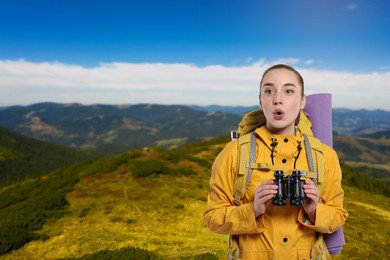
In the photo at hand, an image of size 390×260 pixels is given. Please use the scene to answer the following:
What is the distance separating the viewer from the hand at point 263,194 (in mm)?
3418

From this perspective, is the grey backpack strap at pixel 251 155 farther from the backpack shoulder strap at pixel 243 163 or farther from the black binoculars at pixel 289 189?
the black binoculars at pixel 289 189

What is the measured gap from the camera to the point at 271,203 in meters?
3.96

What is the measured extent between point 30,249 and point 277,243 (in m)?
12.2

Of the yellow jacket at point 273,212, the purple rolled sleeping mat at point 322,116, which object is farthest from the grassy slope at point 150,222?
the purple rolled sleeping mat at point 322,116

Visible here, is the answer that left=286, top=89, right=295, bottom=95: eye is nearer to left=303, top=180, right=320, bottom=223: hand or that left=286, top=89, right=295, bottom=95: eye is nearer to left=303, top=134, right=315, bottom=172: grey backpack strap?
left=303, top=134, right=315, bottom=172: grey backpack strap

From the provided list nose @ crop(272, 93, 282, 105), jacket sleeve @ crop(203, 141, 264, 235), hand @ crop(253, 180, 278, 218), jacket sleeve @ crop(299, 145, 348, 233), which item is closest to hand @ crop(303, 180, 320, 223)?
jacket sleeve @ crop(299, 145, 348, 233)

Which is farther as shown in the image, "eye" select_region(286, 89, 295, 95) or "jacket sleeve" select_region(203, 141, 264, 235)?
"eye" select_region(286, 89, 295, 95)

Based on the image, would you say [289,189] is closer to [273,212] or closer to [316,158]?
[273,212]

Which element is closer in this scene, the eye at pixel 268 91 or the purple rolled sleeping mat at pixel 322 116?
the eye at pixel 268 91

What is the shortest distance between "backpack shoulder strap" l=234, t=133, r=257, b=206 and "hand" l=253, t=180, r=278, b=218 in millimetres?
354

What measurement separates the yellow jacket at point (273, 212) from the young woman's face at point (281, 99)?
18 centimetres

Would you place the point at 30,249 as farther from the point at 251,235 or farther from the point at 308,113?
the point at 308,113

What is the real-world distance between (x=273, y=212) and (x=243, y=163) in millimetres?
777

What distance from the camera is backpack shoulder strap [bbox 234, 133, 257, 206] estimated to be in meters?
3.90
